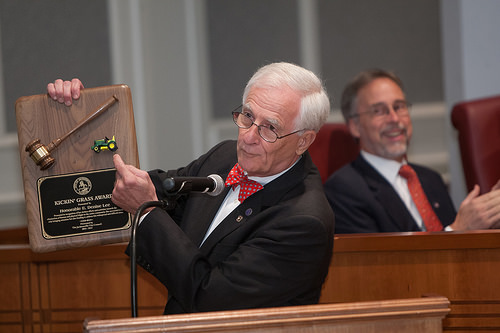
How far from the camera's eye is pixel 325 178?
3.21 m

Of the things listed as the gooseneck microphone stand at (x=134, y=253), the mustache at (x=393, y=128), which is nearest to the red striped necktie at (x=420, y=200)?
the mustache at (x=393, y=128)

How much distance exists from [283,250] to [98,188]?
0.56 metres

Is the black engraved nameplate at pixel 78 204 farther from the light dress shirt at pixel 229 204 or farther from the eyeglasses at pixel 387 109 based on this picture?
the eyeglasses at pixel 387 109

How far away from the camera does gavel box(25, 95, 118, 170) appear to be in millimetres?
1766

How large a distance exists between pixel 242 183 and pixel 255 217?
14 cm

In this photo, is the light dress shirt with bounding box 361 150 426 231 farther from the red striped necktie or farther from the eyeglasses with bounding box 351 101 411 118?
the eyeglasses with bounding box 351 101 411 118

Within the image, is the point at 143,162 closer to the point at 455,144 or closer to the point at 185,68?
the point at 185,68

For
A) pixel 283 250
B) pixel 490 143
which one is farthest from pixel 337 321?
pixel 490 143

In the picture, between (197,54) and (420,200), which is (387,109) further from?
(197,54)

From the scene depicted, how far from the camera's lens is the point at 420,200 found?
292 cm

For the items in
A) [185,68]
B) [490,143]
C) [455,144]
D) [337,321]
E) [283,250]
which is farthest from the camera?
[185,68]

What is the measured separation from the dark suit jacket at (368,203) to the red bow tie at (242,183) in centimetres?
93

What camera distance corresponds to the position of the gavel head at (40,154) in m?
1.76

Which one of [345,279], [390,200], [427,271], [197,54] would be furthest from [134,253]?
[197,54]
